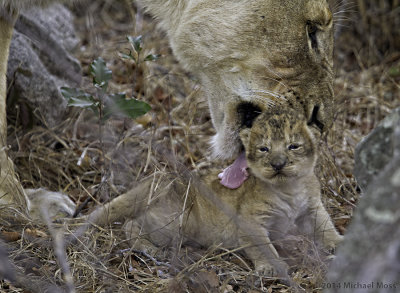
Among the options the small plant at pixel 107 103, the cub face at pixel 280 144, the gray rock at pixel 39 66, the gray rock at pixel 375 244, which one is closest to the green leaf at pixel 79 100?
the small plant at pixel 107 103

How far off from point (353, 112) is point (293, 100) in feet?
7.62

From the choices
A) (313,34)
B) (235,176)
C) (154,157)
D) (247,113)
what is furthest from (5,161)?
(313,34)

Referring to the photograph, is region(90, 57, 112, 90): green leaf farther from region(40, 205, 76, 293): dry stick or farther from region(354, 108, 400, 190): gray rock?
region(354, 108, 400, 190): gray rock

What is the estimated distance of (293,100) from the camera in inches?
119

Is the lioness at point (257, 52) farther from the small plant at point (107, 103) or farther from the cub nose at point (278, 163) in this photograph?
the small plant at point (107, 103)

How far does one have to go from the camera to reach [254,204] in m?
3.22

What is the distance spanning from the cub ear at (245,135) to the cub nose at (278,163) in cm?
18

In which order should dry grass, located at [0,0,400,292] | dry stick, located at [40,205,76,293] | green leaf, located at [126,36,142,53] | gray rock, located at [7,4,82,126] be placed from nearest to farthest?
dry stick, located at [40,205,76,293], dry grass, located at [0,0,400,292], green leaf, located at [126,36,142,53], gray rock, located at [7,4,82,126]

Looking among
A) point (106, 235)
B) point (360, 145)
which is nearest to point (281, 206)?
point (106, 235)

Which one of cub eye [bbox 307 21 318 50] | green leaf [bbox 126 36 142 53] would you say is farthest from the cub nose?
green leaf [bbox 126 36 142 53]

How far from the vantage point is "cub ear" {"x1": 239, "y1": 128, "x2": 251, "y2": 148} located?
3089 mm

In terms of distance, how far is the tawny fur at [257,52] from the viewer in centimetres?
303

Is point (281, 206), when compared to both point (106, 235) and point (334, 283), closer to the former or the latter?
point (106, 235)

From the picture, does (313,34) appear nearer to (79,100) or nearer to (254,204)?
(254,204)
